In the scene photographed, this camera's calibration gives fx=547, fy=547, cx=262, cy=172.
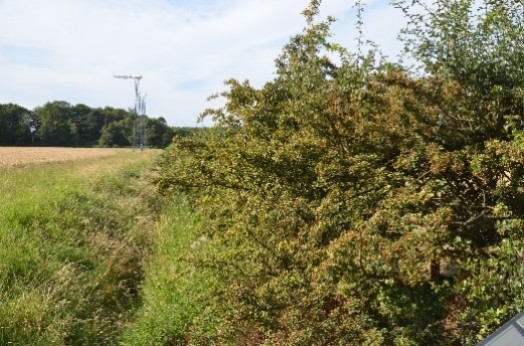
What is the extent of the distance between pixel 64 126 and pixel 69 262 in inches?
2890

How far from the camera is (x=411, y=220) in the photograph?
4594 mm

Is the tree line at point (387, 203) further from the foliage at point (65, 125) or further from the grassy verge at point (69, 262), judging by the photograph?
the foliage at point (65, 125)

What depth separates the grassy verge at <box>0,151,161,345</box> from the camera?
255 inches

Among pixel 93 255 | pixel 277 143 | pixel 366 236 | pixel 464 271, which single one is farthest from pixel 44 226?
pixel 464 271

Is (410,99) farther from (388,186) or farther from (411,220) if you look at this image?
(411,220)

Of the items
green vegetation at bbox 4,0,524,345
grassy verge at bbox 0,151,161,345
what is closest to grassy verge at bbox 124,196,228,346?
green vegetation at bbox 4,0,524,345

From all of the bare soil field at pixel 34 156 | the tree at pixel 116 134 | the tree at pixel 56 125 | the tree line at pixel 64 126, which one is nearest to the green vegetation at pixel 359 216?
the bare soil field at pixel 34 156

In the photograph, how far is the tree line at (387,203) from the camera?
4.53 metres

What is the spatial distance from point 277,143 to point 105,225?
6.13 m

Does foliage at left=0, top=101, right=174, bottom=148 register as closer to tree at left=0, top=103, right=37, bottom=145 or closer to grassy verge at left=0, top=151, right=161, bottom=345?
tree at left=0, top=103, right=37, bottom=145

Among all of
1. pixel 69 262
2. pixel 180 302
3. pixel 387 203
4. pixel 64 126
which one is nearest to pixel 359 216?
pixel 387 203

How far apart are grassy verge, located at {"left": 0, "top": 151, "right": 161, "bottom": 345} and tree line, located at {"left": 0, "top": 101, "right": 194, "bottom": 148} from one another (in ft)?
195

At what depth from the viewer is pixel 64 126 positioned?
253 feet

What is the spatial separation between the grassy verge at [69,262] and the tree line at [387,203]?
1.77 meters
